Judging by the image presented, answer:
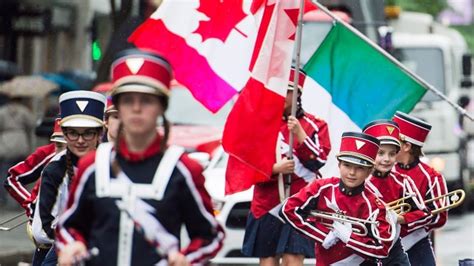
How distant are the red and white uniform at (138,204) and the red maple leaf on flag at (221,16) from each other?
5561 mm

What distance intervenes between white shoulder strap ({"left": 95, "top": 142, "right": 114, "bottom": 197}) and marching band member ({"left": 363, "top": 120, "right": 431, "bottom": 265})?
4.18m

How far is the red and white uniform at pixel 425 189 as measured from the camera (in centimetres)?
1077

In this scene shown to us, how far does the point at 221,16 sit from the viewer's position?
11.8m

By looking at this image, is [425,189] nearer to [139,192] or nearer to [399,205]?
[399,205]

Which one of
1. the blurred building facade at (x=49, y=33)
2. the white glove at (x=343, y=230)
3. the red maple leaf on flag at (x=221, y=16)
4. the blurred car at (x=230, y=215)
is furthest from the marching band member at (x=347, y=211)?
the blurred building facade at (x=49, y=33)

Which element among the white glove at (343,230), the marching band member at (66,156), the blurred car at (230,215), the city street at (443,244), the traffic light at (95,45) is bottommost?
the city street at (443,244)

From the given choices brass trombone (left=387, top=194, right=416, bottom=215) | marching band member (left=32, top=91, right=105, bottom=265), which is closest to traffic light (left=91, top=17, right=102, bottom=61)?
brass trombone (left=387, top=194, right=416, bottom=215)

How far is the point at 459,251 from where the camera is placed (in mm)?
19641

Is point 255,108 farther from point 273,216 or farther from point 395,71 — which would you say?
point 395,71

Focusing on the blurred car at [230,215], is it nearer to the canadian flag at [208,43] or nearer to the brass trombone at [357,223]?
the canadian flag at [208,43]

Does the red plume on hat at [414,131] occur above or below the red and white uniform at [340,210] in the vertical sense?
above

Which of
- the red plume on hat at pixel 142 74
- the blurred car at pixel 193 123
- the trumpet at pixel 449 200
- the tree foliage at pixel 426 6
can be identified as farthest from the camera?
the tree foliage at pixel 426 6

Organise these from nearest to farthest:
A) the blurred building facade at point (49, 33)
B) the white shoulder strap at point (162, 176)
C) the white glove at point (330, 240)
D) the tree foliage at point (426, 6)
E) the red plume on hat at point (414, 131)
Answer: the white shoulder strap at point (162, 176)
the white glove at point (330, 240)
the red plume on hat at point (414, 131)
the blurred building facade at point (49, 33)
the tree foliage at point (426, 6)

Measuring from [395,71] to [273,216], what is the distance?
1892 mm
